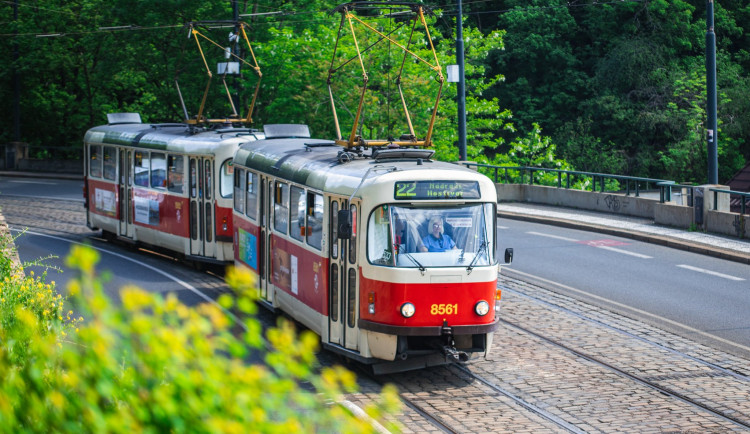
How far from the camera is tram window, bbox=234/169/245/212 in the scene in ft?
59.2

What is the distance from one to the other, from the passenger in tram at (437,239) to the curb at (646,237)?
11035mm

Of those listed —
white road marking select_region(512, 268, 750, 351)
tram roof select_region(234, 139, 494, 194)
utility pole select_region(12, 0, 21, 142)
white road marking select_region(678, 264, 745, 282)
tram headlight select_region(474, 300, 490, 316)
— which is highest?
utility pole select_region(12, 0, 21, 142)

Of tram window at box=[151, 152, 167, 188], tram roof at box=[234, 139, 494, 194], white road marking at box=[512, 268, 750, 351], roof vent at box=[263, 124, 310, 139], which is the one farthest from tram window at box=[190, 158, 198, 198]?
white road marking at box=[512, 268, 750, 351]

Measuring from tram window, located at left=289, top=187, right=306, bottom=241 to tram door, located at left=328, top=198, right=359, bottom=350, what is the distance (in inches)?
46.6

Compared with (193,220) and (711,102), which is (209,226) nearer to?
(193,220)

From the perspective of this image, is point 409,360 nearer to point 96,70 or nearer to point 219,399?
point 219,399

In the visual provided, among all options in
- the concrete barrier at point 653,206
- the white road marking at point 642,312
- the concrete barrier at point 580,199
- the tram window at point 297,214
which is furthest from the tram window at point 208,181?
the concrete barrier at point 580,199

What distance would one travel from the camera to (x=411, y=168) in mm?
12734

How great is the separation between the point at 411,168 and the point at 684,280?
28.1ft

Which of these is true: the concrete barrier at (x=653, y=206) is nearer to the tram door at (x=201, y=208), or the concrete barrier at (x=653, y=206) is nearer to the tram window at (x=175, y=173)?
the tram door at (x=201, y=208)

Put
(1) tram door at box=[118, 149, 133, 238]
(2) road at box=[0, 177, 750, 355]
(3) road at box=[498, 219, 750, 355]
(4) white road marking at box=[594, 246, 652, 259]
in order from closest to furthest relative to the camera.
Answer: (3) road at box=[498, 219, 750, 355] → (2) road at box=[0, 177, 750, 355] → (4) white road marking at box=[594, 246, 652, 259] → (1) tram door at box=[118, 149, 133, 238]

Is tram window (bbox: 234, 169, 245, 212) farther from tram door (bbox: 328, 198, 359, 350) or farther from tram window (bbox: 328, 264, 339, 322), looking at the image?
tram window (bbox: 328, 264, 339, 322)

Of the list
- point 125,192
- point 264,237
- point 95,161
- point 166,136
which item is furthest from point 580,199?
point 264,237

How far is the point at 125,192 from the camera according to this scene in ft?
79.6
